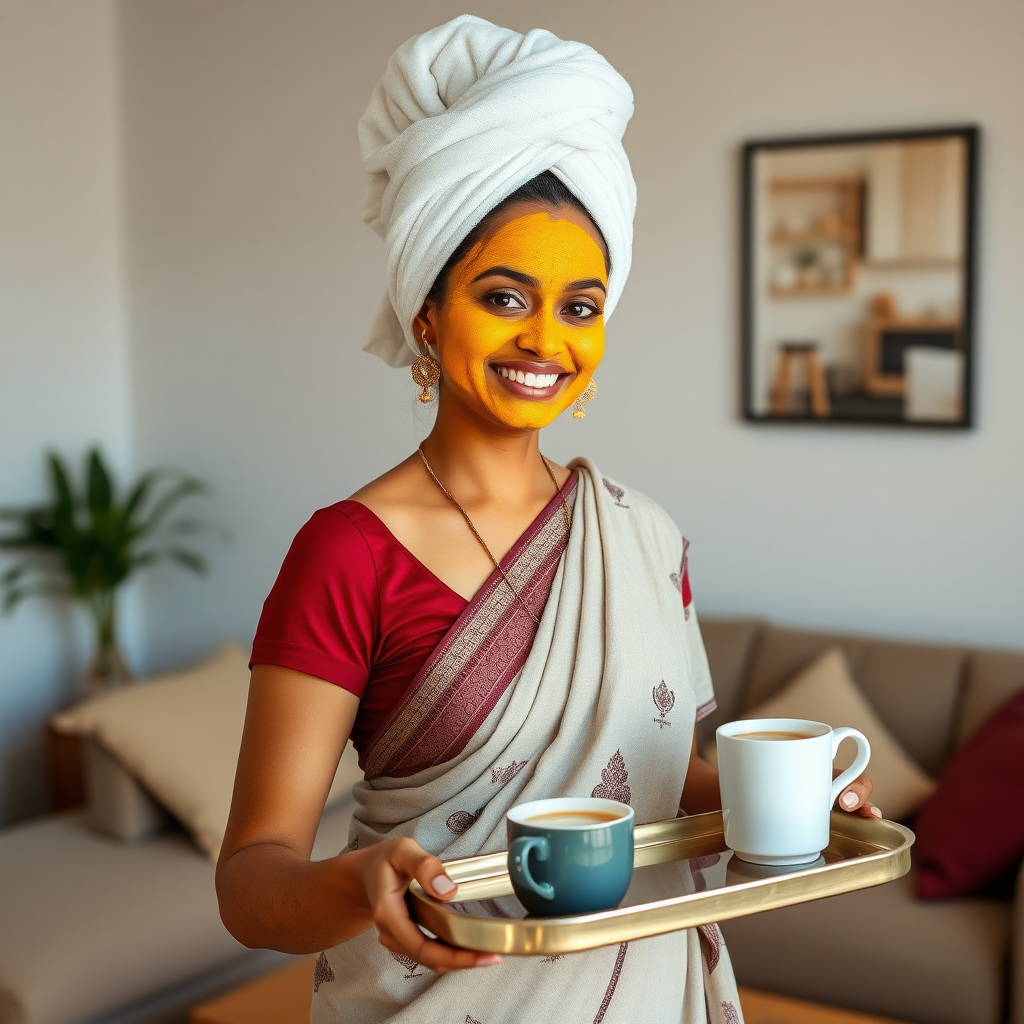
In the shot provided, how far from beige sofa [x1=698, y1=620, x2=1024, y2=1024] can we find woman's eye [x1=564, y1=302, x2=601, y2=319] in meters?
1.70

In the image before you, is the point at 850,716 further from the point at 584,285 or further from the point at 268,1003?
the point at 584,285

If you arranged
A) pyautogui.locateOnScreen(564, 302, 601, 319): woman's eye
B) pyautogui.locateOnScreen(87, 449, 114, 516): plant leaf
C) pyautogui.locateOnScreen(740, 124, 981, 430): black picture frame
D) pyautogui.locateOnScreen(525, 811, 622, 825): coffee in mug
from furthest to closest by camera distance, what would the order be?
pyautogui.locateOnScreen(87, 449, 114, 516): plant leaf < pyautogui.locateOnScreen(740, 124, 981, 430): black picture frame < pyautogui.locateOnScreen(564, 302, 601, 319): woman's eye < pyautogui.locateOnScreen(525, 811, 622, 825): coffee in mug

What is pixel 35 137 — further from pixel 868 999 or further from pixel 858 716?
pixel 868 999

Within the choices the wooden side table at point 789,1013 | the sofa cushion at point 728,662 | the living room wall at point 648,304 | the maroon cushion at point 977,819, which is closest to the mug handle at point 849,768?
the wooden side table at point 789,1013

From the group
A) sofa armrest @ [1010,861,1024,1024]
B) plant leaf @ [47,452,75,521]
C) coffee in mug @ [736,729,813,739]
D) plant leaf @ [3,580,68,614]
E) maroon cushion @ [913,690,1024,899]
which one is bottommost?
sofa armrest @ [1010,861,1024,1024]

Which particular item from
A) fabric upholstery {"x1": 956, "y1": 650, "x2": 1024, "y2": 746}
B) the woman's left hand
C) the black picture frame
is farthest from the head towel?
the black picture frame

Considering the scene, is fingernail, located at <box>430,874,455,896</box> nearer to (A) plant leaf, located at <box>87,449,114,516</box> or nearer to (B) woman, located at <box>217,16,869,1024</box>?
(B) woman, located at <box>217,16,869,1024</box>

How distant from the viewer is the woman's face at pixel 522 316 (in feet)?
4.00

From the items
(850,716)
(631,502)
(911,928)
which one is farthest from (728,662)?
(631,502)

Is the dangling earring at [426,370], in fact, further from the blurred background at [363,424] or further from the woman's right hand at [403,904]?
the blurred background at [363,424]

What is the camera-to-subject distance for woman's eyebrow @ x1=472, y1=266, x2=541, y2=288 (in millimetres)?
1219

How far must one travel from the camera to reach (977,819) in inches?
103

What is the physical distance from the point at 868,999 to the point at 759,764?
1700 mm

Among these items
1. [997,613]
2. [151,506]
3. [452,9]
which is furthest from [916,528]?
[151,506]
